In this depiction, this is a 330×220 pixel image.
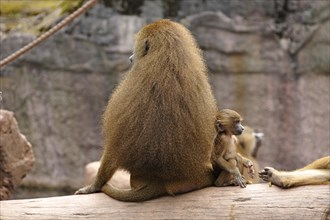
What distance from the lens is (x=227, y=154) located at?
4199 mm

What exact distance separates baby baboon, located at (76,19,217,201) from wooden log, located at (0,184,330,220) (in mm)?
77

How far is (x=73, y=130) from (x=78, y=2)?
1.37m

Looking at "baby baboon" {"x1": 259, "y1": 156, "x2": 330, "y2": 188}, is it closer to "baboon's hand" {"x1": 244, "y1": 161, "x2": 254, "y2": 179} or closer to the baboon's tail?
"baboon's hand" {"x1": 244, "y1": 161, "x2": 254, "y2": 179}

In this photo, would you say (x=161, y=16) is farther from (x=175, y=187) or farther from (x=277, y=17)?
(x=175, y=187)

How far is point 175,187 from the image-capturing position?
416cm

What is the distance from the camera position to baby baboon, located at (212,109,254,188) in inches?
163

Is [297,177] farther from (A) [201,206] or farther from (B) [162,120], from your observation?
(B) [162,120]

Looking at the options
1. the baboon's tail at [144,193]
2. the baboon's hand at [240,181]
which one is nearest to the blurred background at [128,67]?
the baboon's tail at [144,193]

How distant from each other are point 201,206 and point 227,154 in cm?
35

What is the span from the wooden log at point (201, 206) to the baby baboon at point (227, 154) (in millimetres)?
65

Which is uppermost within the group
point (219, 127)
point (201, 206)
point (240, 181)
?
point (219, 127)

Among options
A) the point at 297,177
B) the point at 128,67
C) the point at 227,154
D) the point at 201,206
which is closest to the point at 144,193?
the point at 201,206

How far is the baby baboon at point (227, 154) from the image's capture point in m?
4.14

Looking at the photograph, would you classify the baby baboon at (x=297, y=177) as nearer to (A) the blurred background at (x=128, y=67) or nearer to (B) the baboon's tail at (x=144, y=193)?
(B) the baboon's tail at (x=144, y=193)
